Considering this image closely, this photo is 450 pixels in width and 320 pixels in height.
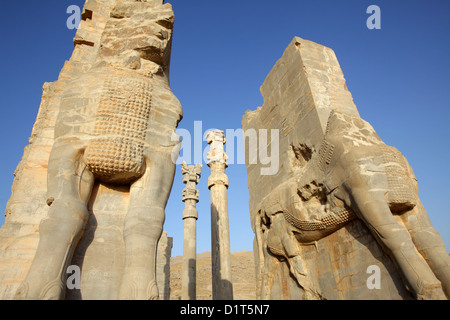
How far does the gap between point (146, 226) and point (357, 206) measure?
Result: 2.53 m

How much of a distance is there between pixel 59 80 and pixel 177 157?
173 cm

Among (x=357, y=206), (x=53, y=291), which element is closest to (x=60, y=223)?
(x=53, y=291)

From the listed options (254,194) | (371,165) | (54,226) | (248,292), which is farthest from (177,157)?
(248,292)

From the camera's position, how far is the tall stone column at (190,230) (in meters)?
10.4

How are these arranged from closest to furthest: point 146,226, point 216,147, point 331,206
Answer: point 146,226
point 331,206
point 216,147

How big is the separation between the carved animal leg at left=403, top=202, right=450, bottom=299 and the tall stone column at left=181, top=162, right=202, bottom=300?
8.18 m

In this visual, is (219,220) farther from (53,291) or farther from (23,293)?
(23,293)

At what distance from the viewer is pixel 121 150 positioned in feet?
8.52

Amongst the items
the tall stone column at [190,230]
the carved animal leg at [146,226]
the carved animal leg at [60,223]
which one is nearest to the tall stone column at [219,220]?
the tall stone column at [190,230]

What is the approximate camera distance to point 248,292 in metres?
19.2

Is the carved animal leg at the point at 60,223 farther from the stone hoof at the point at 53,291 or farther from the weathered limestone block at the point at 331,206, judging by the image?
the weathered limestone block at the point at 331,206

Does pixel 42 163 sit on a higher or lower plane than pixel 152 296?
higher
